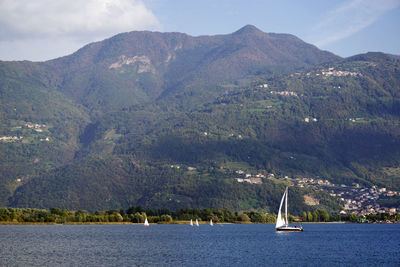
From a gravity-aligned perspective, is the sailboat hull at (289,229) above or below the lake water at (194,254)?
above

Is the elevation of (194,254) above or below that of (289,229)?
below

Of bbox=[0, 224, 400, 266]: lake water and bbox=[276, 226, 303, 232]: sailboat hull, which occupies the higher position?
bbox=[276, 226, 303, 232]: sailboat hull

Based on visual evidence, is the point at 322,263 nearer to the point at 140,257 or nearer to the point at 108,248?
the point at 140,257

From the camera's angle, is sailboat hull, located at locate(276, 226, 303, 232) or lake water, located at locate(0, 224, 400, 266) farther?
sailboat hull, located at locate(276, 226, 303, 232)

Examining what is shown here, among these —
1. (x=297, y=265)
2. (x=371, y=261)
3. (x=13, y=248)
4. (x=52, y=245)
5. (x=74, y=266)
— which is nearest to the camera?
(x=74, y=266)

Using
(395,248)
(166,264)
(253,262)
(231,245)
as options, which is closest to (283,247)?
(231,245)

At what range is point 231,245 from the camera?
119 m

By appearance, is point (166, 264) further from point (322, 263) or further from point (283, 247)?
point (283, 247)

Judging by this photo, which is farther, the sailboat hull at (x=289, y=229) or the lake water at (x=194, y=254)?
the sailboat hull at (x=289, y=229)

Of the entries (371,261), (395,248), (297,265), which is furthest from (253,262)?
(395,248)

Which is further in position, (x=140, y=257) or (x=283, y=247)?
(x=283, y=247)

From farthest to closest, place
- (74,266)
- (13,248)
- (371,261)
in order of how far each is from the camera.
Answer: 1. (13,248)
2. (371,261)
3. (74,266)

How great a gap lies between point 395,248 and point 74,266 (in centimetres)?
6776

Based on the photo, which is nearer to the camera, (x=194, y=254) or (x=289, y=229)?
(x=194, y=254)
